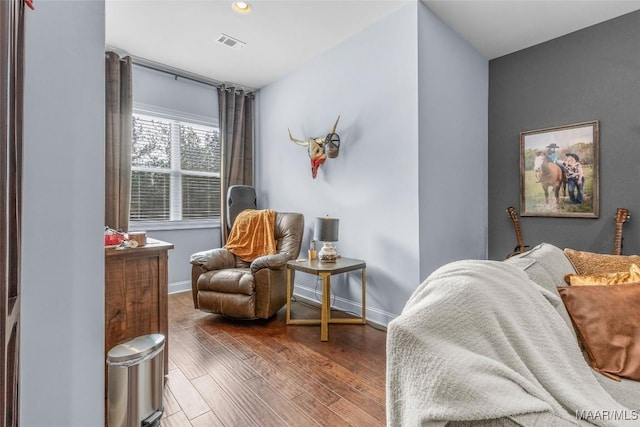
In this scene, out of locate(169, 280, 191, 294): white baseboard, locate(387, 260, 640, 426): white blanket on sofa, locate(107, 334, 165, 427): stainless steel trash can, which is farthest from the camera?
locate(169, 280, 191, 294): white baseboard

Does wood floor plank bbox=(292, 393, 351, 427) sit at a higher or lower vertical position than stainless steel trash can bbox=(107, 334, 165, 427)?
lower

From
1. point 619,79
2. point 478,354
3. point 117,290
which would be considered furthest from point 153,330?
point 619,79

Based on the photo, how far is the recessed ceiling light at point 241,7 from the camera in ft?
8.59

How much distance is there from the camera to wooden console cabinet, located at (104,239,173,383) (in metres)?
1.71

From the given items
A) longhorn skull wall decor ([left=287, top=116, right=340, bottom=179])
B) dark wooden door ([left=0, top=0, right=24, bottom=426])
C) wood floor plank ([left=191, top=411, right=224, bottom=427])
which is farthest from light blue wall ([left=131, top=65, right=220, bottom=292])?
dark wooden door ([left=0, top=0, right=24, bottom=426])

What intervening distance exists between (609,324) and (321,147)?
106 inches

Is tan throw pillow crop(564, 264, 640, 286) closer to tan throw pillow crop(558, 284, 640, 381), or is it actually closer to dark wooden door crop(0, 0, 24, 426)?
tan throw pillow crop(558, 284, 640, 381)

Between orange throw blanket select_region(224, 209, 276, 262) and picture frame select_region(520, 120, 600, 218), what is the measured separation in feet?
8.84

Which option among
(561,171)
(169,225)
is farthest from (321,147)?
(561,171)

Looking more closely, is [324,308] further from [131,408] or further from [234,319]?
[131,408]

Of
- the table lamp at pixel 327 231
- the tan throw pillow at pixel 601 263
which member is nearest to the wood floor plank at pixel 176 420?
the table lamp at pixel 327 231

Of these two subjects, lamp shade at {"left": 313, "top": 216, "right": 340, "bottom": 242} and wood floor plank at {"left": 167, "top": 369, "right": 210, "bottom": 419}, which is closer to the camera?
wood floor plank at {"left": 167, "top": 369, "right": 210, "bottom": 419}

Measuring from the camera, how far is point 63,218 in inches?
38.3

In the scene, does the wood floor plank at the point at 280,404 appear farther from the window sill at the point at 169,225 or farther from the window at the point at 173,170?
the window at the point at 173,170
